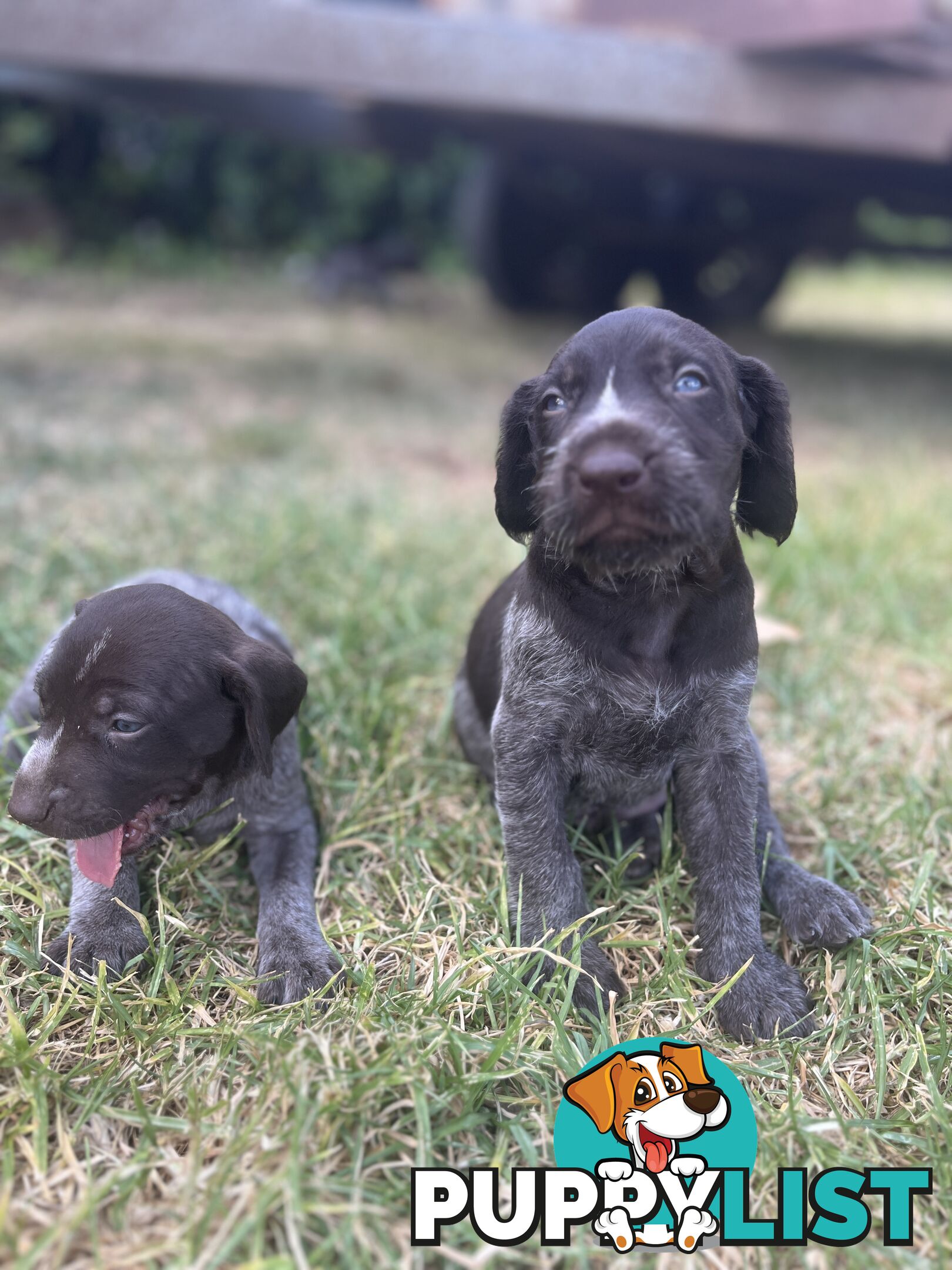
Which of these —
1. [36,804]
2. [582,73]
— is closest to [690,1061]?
[36,804]

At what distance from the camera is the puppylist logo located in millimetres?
2283

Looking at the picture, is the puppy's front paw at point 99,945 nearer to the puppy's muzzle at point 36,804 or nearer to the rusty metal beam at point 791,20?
the puppy's muzzle at point 36,804

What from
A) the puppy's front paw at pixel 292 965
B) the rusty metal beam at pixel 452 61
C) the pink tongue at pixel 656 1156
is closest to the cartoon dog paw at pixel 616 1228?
the pink tongue at pixel 656 1156

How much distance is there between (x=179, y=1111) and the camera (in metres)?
2.58

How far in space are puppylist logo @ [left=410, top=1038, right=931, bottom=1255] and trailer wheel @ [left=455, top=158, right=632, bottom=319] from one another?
11534 mm

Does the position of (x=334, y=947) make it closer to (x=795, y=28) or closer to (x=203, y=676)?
(x=203, y=676)

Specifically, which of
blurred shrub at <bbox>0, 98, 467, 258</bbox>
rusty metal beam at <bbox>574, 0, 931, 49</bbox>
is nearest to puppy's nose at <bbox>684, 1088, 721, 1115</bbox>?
rusty metal beam at <bbox>574, 0, 931, 49</bbox>

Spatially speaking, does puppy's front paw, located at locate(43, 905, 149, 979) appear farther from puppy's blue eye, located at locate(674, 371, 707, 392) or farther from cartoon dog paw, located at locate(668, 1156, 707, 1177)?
puppy's blue eye, located at locate(674, 371, 707, 392)

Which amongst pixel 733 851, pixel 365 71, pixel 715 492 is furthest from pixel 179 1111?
pixel 365 71

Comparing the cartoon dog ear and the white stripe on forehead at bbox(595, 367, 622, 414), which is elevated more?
the white stripe on forehead at bbox(595, 367, 622, 414)

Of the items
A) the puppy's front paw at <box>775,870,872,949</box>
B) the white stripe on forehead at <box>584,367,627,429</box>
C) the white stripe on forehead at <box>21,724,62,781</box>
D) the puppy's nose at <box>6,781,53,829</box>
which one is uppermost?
the white stripe on forehead at <box>584,367,627,429</box>

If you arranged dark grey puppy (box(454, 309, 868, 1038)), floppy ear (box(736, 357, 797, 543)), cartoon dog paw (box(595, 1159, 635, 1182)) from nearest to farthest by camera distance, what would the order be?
cartoon dog paw (box(595, 1159, 635, 1182)), dark grey puppy (box(454, 309, 868, 1038)), floppy ear (box(736, 357, 797, 543))

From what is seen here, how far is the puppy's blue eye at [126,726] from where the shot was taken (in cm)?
306

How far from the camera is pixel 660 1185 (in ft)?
7.84
